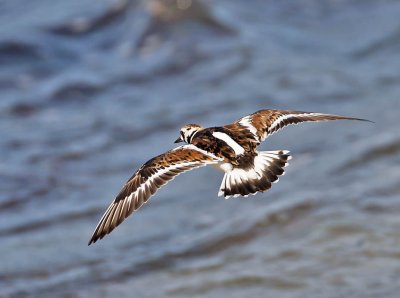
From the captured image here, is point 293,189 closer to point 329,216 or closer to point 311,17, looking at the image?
point 329,216

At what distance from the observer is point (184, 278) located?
17.3 ft

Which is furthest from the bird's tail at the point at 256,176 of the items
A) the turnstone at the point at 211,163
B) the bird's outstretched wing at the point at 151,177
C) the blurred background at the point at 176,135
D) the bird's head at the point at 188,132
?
the blurred background at the point at 176,135

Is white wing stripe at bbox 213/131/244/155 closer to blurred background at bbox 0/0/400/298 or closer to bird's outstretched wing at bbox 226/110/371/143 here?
bird's outstretched wing at bbox 226/110/371/143

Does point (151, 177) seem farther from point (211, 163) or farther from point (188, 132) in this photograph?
point (188, 132)

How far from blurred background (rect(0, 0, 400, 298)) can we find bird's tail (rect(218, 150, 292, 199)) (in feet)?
3.64

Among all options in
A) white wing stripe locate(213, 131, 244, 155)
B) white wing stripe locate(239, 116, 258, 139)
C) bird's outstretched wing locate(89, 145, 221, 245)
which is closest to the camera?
bird's outstretched wing locate(89, 145, 221, 245)

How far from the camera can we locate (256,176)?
13.4ft

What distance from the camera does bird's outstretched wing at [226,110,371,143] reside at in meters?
4.48

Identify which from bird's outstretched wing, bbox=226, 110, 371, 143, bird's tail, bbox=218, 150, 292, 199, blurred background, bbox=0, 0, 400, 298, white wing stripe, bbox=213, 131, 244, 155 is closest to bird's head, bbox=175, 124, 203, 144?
bird's outstretched wing, bbox=226, 110, 371, 143

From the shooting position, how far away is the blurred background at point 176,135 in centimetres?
534

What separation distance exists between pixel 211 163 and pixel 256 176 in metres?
0.22

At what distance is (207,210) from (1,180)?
68.7 inches

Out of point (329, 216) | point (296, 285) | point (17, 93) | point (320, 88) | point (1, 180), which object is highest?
point (17, 93)

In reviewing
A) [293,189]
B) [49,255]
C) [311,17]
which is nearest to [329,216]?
[293,189]
